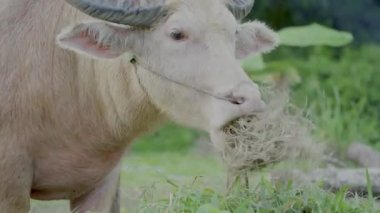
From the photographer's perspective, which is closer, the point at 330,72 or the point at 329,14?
the point at 330,72

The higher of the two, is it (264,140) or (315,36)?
(315,36)

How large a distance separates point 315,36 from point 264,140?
632 cm

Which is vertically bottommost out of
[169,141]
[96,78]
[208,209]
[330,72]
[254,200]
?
[208,209]

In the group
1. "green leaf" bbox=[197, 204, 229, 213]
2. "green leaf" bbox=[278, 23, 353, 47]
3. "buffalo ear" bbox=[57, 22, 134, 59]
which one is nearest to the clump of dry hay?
"green leaf" bbox=[197, 204, 229, 213]

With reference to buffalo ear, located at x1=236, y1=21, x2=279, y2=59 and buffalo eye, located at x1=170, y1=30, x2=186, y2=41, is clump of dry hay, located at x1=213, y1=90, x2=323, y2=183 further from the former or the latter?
buffalo ear, located at x1=236, y1=21, x2=279, y2=59

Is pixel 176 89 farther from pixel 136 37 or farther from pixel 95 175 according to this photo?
pixel 95 175

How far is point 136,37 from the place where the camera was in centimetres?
716

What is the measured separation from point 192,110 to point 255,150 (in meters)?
0.55

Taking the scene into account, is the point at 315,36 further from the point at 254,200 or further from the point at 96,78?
the point at 254,200

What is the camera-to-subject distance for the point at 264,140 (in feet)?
21.7

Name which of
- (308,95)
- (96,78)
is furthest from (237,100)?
(308,95)

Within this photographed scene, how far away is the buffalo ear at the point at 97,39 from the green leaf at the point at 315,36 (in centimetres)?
548

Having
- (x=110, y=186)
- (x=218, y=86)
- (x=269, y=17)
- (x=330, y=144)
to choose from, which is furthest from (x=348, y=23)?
(x=218, y=86)

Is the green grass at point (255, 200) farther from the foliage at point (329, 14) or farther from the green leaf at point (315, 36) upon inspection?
the foliage at point (329, 14)
